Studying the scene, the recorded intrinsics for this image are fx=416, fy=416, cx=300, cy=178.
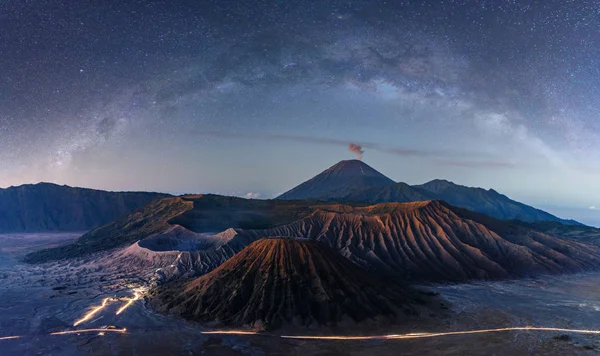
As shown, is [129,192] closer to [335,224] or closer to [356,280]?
[335,224]

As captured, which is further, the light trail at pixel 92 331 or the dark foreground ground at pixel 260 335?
the light trail at pixel 92 331

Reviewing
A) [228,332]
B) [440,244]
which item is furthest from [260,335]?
[440,244]

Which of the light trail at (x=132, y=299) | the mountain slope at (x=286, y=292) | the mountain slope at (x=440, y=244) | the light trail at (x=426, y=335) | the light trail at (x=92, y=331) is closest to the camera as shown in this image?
the light trail at (x=426, y=335)

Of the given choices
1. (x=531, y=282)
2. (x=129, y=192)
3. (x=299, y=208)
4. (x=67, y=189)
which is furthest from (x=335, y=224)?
(x=67, y=189)

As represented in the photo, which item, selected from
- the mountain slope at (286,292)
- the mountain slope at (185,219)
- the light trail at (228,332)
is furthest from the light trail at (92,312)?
the mountain slope at (185,219)

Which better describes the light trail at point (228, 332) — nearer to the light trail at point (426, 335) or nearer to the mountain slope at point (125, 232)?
the light trail at point (426, 335)

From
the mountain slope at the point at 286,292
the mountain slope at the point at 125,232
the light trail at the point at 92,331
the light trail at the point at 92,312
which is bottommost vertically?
the light trail at the point at 92,331

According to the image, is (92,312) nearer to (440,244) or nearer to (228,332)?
(228,332)

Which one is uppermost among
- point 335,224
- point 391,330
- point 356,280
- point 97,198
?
point 97,198
